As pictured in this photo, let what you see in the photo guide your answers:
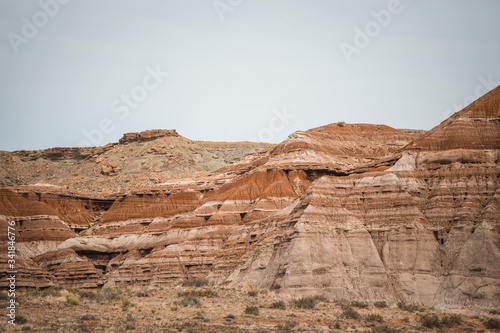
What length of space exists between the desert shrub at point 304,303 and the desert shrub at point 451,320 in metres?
8.32

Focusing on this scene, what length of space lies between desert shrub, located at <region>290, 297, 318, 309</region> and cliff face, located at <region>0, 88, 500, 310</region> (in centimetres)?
279

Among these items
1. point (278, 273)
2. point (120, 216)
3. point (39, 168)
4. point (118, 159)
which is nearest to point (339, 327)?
point (278, 273)

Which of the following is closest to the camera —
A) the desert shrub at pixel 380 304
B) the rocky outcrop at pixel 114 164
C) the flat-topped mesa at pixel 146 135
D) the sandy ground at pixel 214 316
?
the sandy ground at pixel 214 316

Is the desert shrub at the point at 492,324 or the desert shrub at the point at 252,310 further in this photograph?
the desert shrub at the point at 252,310

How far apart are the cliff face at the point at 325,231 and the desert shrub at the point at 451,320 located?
15.4 ft

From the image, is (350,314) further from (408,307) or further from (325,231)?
(325,231)

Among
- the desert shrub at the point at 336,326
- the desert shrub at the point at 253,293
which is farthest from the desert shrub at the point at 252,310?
the desert shrub at the point at 253,293

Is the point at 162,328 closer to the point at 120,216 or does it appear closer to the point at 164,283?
the point at 164,283

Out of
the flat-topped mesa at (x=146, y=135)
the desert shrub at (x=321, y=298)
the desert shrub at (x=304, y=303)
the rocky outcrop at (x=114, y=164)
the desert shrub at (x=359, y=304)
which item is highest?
the flat-topped mesa at (x=146, y=135)

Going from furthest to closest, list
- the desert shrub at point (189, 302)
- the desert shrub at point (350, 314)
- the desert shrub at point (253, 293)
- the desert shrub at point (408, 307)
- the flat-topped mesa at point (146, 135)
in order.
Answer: the flat-topped mesa at point (146, 135), the desert shrub at point (253, 293), the desert shrub at point (408, 307), the desert shrub at point (189, 302), the desert shrub at point (350, 314)

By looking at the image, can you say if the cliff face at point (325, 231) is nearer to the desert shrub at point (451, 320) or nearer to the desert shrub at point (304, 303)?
the desert shrub at point (304, 303)

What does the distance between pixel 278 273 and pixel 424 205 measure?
545 inches

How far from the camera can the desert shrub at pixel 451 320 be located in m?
38.1

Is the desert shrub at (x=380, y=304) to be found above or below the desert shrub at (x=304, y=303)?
below
